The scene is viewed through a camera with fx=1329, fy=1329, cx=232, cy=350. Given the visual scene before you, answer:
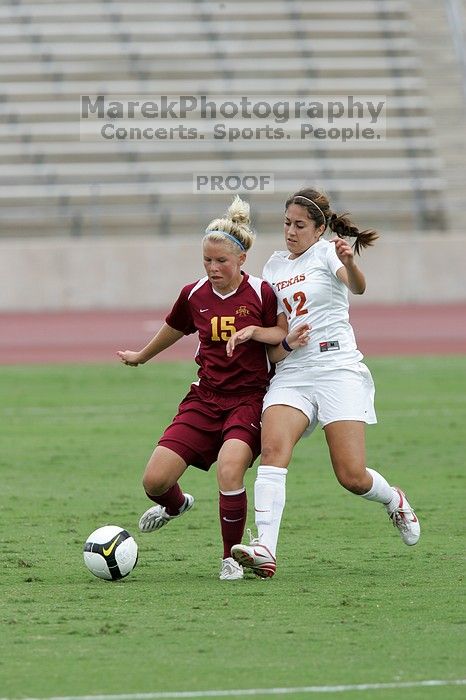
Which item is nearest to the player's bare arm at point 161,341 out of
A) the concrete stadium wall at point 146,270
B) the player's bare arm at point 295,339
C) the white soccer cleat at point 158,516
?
the player's bare arm at point 295,339

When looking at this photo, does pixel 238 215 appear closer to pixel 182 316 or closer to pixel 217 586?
pixel 182 316

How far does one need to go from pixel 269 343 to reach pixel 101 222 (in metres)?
20.2

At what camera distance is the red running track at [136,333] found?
19.1 m

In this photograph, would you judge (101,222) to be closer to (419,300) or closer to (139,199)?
(139,199)

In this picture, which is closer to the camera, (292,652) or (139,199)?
(292,652)

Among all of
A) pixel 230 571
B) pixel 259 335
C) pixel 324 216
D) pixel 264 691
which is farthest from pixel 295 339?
pixel 264 691

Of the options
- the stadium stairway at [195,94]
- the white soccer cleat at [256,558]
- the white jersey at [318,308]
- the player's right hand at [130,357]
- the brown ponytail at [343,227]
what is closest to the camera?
the white soccer cleat at [256,558]

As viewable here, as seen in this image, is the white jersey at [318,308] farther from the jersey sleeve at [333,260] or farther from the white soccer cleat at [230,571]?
the white soccer cleat at [230,571]

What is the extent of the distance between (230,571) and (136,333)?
14.6 meters

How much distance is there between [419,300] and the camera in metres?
25.7

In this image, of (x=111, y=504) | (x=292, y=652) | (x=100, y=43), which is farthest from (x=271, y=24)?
(x=292, y=652)

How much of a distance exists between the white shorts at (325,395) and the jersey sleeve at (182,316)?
612 mm

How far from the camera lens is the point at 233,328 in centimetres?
676

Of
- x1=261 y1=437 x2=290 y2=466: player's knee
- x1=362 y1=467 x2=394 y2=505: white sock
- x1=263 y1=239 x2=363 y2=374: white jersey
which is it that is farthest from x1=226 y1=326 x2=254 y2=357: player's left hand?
x1=362 y1=467 x2=394 y2=505: white sock
